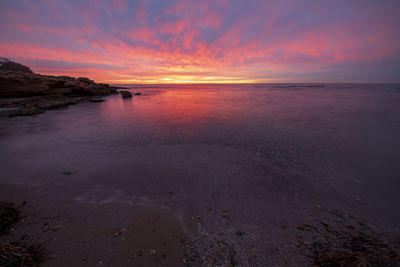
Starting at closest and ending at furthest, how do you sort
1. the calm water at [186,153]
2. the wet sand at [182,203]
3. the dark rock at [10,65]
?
the wet sand at [182,203] < the calm water at [186,153] < the dark rock at [10,65]

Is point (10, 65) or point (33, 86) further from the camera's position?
point (10, 65)

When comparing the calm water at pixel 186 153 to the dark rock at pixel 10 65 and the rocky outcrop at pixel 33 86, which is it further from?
the dark rock at pixel 10 65

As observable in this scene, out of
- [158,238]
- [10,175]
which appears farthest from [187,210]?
[10,175]

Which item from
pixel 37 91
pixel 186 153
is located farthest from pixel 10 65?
pixel 186 153

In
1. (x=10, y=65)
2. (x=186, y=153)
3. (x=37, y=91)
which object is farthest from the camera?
(x=10, y=65)

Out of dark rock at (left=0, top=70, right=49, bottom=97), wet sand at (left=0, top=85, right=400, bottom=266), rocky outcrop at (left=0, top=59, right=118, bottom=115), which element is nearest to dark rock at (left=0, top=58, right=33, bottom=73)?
rocky outcrop at (left=0, top=59, right=118, bottom=115)

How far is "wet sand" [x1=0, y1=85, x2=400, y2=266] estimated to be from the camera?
2.24 m

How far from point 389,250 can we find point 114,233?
4502mm

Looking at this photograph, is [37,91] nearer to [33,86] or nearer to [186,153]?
[33,86]

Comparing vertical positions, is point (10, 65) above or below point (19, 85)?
above

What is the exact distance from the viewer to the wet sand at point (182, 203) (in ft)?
7.36

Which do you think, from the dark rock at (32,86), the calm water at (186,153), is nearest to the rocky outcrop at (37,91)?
the dark rock at (32,86)

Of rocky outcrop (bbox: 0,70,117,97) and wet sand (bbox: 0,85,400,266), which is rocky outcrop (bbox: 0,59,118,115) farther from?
wet sand (bbox: 0,85,400,266)

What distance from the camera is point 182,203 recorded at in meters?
3.24
